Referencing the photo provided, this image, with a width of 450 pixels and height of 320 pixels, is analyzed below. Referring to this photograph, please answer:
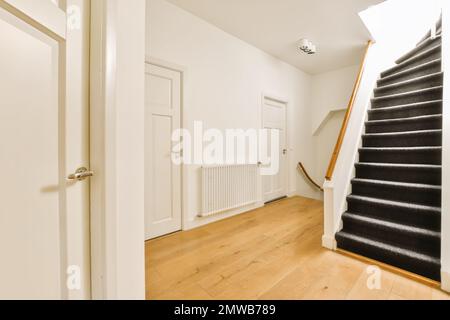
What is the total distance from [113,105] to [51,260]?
0.65 meters

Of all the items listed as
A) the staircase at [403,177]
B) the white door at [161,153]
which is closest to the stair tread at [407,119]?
the staircase at [403,177]

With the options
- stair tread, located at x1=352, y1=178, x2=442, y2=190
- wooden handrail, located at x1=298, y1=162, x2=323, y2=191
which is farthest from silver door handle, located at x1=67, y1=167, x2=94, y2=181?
wooden handrail, located at x1=298, y1=162, x2=323, y2=191

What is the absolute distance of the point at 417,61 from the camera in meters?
2.63

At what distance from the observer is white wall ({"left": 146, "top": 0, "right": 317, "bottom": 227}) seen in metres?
2.20

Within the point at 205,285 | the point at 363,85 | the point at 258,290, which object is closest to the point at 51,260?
the point at 205,285

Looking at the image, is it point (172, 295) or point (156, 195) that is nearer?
point (172, 295)

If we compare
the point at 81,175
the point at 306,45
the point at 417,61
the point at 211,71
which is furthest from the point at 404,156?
the point at 81,175

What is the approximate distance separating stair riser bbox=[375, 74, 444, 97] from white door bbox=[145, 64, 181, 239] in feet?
9.24

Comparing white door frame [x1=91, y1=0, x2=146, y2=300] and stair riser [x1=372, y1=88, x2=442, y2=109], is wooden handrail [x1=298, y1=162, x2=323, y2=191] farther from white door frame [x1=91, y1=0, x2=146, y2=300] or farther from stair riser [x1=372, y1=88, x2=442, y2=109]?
white door frame [x1=91, y1=0, x2=146, y2=300]

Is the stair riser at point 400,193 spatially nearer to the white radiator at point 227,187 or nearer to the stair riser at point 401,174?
the stair riser at point 401,174

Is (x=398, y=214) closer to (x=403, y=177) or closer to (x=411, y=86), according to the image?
(x=403, y=177)

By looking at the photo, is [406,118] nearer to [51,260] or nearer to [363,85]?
[363,85]

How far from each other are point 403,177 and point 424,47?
2030 millimetres
